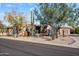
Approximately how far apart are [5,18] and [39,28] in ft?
2.89

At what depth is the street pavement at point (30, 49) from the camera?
8.05 meters

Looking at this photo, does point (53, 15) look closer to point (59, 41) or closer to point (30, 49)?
point (59, 41)

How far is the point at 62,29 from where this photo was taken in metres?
8.31

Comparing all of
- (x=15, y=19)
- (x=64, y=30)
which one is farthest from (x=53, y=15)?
(x=15, y=19)

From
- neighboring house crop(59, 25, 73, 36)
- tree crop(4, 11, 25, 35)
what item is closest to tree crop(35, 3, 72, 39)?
neighboring house crop(59, 25, 73, 36)

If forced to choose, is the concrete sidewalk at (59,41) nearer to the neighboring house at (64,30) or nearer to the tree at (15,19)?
the neighboring house at (64,30)

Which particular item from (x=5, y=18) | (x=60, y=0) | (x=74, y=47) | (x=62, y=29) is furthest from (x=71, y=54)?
(x=5, y=18)

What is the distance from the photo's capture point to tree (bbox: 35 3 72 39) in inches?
324

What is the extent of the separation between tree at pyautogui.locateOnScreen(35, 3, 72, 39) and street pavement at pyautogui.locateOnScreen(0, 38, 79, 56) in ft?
1.33

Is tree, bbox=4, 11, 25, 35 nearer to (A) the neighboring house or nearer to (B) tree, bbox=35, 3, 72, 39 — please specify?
(B) tree, bbox=35, 3, 72, 39

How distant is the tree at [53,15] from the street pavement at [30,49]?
40 cm

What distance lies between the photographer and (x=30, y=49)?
322 inches

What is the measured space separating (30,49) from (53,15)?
103 cm

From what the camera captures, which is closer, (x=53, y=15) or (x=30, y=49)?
(x=30, y=49)
